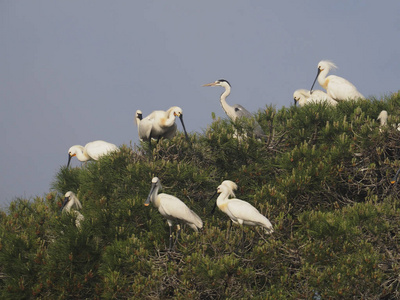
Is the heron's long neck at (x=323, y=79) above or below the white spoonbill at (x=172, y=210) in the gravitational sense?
above

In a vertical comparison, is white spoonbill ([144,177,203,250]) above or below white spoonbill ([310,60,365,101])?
below

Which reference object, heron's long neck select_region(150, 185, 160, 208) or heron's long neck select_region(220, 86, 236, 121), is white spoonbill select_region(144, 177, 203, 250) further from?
heron's long neck select_region(220, 86, 236, 121)

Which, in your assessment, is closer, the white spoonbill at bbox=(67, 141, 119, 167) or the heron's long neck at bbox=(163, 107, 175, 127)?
the heron's long neck at bbox=(163, 107, 175, 127)

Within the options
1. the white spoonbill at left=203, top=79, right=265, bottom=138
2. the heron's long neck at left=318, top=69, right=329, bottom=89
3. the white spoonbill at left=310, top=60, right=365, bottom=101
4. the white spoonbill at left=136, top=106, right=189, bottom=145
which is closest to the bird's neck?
the white spoonbill at left=136, top=106, right=189, bottom=145

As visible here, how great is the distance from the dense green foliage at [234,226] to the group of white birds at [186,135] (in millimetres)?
295

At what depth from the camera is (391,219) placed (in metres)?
10.3

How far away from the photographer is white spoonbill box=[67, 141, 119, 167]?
59.3ft

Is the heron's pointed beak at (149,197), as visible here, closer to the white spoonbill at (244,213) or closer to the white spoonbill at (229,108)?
the white spoonbill at (244,213)

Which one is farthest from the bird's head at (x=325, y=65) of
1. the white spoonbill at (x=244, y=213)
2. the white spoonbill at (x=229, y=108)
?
the white spoonbill at (x=244, y=213)

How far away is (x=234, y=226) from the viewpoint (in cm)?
1074

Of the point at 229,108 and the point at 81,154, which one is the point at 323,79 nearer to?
the point at 229,108

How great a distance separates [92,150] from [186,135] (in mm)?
5675

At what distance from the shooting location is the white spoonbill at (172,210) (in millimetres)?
10711

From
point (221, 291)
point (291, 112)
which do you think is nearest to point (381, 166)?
point (291, 112)
